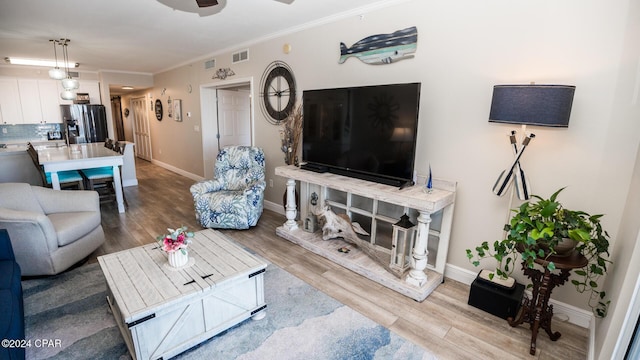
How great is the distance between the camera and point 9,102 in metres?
6.49

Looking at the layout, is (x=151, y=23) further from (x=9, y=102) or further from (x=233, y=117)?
(x=9, y=102)

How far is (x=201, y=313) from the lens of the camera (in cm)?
191

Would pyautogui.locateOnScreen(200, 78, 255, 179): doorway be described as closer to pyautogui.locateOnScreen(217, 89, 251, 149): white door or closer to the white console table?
pyautogui.locateOnScreen(217, 89, 251, 149): white door

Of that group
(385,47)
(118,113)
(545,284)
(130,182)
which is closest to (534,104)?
(545,284)

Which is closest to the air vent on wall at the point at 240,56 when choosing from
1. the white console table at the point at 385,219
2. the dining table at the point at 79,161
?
Result: the white console table at the point at 385,219

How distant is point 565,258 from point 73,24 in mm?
5522

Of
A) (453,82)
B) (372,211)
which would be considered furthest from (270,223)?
(453,82)

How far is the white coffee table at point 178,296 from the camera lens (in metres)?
1.70

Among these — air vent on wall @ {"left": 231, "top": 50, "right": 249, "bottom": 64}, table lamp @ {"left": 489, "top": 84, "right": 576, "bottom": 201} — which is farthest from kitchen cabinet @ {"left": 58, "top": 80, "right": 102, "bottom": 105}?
table lamp @ {"left": 489, "top": 84, "right": 576, "bottom": 201}

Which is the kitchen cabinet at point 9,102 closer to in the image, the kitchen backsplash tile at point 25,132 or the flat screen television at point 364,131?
the kitchen backsplash tile at point 25,132

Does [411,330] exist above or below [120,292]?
below

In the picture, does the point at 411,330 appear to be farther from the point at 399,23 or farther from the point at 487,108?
the point at 399,23

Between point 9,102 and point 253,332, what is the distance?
8.25m

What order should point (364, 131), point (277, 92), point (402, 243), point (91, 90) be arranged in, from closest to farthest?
point (402, 243), point (364, 131), point (277, 92), point (91, 90)
